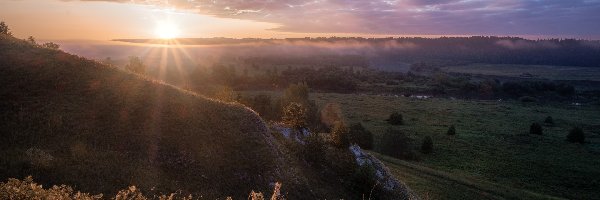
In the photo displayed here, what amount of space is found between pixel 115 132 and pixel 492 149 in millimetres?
64929

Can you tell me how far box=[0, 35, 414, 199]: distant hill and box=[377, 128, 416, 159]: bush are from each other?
34.3 metres

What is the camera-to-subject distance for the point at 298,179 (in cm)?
2734

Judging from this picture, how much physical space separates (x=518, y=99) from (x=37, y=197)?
17414cm

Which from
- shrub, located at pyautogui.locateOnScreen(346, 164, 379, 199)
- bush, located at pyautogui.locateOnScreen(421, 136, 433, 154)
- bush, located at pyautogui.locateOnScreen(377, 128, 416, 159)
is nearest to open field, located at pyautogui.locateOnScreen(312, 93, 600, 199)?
bush, located at pyautogui.locateOnScreen(421, 136, 433, 154)

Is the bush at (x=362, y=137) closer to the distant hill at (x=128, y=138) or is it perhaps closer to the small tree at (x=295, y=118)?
the small tree at (x=295, y=118)

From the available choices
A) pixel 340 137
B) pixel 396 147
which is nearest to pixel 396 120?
pixel 396 147

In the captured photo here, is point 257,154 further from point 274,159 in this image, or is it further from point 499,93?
point 499,93

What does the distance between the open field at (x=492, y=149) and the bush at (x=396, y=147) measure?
9.32 ft

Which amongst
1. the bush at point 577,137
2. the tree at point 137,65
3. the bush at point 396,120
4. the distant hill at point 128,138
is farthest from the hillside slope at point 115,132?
the bush at point 577,137

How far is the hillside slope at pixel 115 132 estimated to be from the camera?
65.6ft

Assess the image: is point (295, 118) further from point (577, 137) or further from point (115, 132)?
point (577, 137)

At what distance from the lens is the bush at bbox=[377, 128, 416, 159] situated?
2544 inches

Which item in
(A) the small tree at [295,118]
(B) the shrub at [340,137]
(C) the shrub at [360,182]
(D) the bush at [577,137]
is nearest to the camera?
(C) the shrub at [360,182]

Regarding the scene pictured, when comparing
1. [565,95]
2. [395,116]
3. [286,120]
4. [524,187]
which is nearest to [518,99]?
[565,95]
